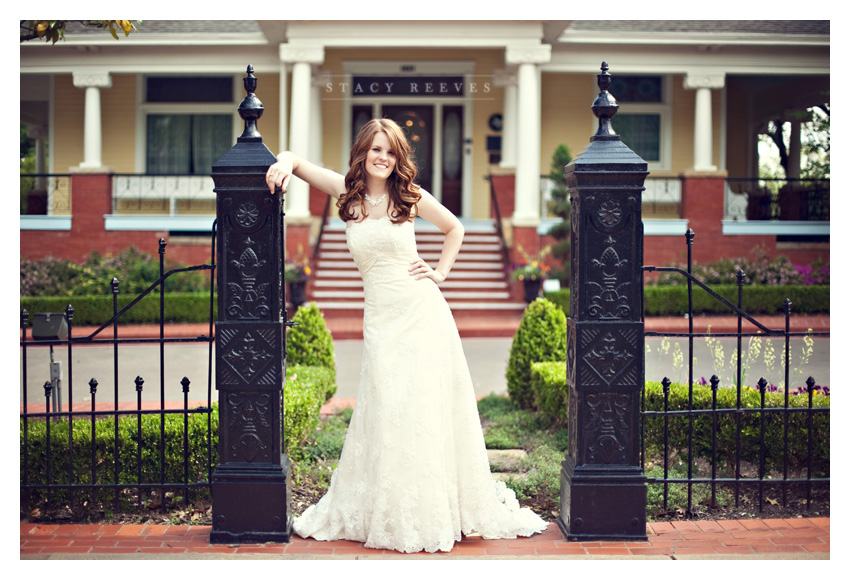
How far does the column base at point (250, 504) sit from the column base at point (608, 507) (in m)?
1.42

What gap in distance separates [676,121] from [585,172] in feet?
49.9

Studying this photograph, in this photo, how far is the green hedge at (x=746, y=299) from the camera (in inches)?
540

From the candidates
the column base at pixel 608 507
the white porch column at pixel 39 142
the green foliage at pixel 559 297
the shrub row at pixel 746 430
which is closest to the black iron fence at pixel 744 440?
the shrub row at pixel 746 430

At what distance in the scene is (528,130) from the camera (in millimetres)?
14695

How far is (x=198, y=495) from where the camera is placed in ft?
15.5

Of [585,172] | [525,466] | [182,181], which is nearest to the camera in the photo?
[585,172]

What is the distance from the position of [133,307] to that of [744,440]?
1056 centimetres

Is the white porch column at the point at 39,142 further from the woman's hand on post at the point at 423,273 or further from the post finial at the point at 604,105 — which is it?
the post finial at the point at 604,105

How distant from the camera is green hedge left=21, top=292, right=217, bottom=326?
1303 centimetres

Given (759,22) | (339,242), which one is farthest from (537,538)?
(759,22)

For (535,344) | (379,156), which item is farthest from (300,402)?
(535,344)

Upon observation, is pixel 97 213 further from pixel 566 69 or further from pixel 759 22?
pixel 759 22

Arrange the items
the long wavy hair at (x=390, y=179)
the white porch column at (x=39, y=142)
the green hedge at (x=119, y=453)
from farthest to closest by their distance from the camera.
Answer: the white porch column at (x=39, y=142) → the green hedge at (x=119, y=453) → the long wavy hair at (x=390, y=179)

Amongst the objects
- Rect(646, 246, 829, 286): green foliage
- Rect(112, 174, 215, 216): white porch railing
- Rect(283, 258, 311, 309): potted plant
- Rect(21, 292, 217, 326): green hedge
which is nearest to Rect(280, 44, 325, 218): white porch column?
Rect(283, 258, 311, 309): potted plant
